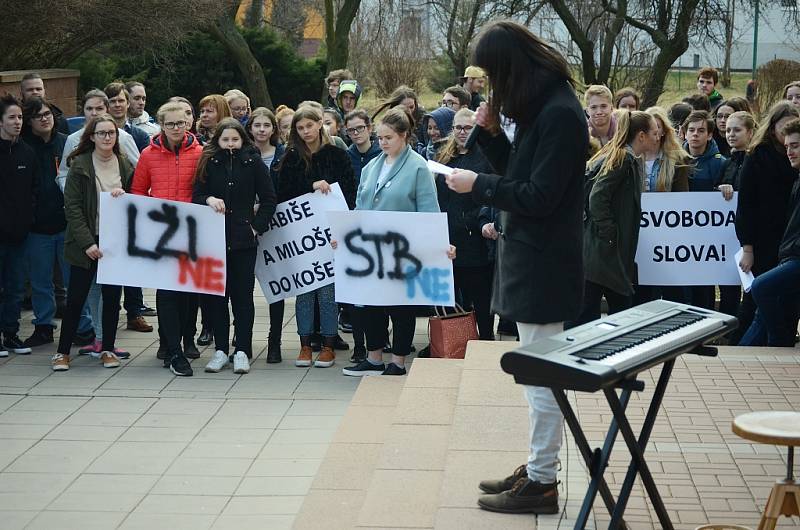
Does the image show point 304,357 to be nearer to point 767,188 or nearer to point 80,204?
point 80,204

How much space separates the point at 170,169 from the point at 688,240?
13.4 feet

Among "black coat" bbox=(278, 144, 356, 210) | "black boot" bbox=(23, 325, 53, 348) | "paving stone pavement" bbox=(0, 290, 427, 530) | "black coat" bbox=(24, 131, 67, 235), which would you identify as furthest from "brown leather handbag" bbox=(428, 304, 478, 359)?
"black boot" bbox=(23, 325, 53, 348)

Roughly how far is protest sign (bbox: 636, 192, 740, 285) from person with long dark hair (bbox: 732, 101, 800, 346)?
21.7 inches

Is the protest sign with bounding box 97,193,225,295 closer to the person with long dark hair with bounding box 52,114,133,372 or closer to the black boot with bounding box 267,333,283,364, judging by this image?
the person with long dark hair with bounding box 52,114,133,372

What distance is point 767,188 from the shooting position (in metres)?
8.62

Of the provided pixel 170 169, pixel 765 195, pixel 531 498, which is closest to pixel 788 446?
pixel 531 498

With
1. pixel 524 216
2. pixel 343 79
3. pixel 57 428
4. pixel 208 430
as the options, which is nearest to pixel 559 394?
pixel 524 216

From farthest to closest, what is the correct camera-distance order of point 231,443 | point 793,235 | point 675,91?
point 675,91, point 793,235, point 231,443

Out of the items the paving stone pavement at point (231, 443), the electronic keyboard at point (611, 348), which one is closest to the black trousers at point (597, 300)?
the paving stone pavement at point (231, 443)

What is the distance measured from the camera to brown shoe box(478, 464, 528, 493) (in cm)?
509

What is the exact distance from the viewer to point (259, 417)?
8062 millimetres

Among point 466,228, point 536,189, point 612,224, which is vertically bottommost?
point 466,228

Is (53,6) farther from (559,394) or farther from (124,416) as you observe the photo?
(559,394)

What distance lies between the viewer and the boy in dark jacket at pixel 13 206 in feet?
30.9
